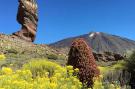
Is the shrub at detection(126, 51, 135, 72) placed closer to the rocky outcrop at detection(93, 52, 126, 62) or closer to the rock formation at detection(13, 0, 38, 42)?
the rocky outcrop at detection(93, 52, 126, 62)

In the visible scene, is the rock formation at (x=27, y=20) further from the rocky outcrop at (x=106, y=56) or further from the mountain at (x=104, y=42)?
the mountain at (x=104, y=42)

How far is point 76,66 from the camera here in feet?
52.5

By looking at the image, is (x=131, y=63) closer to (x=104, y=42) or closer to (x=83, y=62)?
(x=83, y=62)

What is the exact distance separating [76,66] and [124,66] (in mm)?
5717

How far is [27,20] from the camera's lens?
67562 millimetres

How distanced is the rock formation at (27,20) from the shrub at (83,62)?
166 feet

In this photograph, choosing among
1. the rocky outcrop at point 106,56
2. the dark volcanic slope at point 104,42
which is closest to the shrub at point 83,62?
the rocky outcrop at point 106,56

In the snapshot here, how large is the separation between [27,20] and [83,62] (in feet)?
171

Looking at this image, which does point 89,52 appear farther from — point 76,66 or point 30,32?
point 30,32

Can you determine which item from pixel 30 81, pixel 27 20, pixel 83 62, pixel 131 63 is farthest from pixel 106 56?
pixel 30 81

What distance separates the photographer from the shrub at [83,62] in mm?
15629

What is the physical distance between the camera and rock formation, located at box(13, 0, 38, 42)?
220 ft

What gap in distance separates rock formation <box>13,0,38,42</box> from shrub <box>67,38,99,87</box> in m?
50.5

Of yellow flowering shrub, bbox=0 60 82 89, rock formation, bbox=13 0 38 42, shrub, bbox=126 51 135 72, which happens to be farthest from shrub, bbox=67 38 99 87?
rock formation, bbox=13 0 38 42
